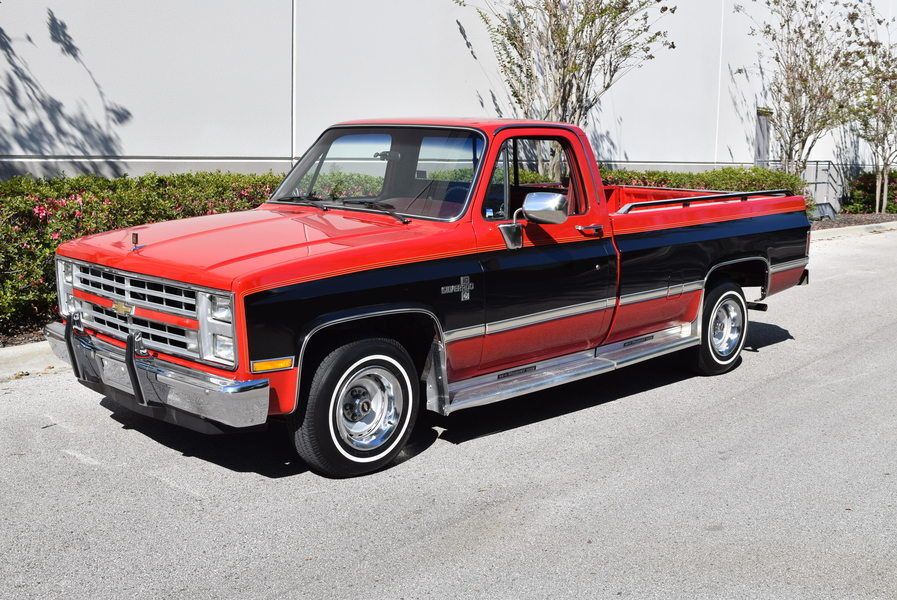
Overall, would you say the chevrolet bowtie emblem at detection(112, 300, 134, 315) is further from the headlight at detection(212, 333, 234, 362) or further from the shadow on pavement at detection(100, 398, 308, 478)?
the shadow on pavement at detection(100, 398, 308, 478)

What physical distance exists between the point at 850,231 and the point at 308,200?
16.4m

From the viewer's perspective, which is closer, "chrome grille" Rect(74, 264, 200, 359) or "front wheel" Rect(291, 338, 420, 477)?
"chrome grille" Rect(74, 264, 200, 359)

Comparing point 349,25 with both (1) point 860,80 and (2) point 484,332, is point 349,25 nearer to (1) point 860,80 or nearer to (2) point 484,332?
(2) point 484,332

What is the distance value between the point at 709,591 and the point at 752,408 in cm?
319

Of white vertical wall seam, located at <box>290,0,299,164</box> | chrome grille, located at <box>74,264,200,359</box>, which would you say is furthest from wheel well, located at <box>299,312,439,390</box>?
white vertical wall seam, located at <box>290,0,299,164</box>

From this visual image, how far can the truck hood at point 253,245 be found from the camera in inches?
203

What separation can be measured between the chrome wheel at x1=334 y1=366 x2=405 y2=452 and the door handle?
1829mm

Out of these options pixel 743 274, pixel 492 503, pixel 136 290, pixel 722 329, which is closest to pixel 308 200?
pixel 136 290

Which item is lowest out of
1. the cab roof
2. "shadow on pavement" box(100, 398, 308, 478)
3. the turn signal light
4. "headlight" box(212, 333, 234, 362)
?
"shadow on pavement" box(100, 398, 308, 478)

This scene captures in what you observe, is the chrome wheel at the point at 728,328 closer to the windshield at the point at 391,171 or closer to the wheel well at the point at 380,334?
the windshield at the point at 391,171

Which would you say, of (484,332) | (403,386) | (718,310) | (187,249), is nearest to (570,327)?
(484,332)

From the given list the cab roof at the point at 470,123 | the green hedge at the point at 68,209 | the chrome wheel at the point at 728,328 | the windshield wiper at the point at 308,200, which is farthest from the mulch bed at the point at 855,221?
the windshield wiper at the point at 308,200

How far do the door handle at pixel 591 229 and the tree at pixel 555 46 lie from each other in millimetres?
8485

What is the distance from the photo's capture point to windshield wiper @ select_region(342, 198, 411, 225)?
6.27m
